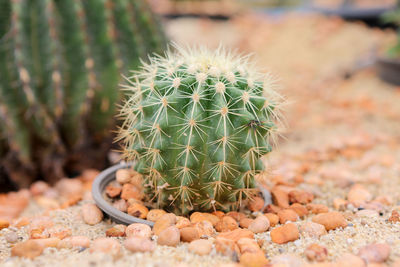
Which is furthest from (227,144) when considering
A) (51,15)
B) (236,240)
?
(51,15)

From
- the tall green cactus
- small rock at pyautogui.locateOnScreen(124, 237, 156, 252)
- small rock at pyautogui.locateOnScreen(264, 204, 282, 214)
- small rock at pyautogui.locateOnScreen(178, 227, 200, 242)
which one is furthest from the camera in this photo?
the tall green cactus

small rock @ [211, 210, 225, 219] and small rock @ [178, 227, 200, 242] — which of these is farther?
small rock @ [211, 210, 225, 219]

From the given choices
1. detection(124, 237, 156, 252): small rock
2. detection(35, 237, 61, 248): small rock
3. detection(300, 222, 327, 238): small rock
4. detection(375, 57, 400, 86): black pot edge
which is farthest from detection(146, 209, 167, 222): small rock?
detection(375, 57, 400, 86): black pot edge

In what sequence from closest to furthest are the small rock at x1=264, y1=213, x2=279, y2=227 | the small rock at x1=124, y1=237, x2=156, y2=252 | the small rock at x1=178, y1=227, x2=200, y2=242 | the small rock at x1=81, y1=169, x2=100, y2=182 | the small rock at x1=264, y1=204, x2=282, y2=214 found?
the small rock at x1=124, y1=237, x2=156, y2=252 < the small rock at x1=178, y1=227, x2=200, y2=242 < the small rock at x1=264, y1=213, x2=279, y2=227 < the small rock at x1=264, y1=204, x2=282, y2=214 < the small rock at x1=81, y1=169, x2=100, y2=182

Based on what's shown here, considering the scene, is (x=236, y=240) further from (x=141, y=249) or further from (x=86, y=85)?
(x=86, y=85)

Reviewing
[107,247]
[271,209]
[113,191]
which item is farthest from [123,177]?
[271,209]

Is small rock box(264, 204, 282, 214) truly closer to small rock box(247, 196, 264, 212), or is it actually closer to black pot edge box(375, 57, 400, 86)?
small rock box(247, 196, 264, 212)

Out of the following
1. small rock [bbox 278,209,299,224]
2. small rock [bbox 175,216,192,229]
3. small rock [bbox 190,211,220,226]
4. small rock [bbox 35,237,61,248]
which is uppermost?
small rock [bbox 35,237,61,248]
